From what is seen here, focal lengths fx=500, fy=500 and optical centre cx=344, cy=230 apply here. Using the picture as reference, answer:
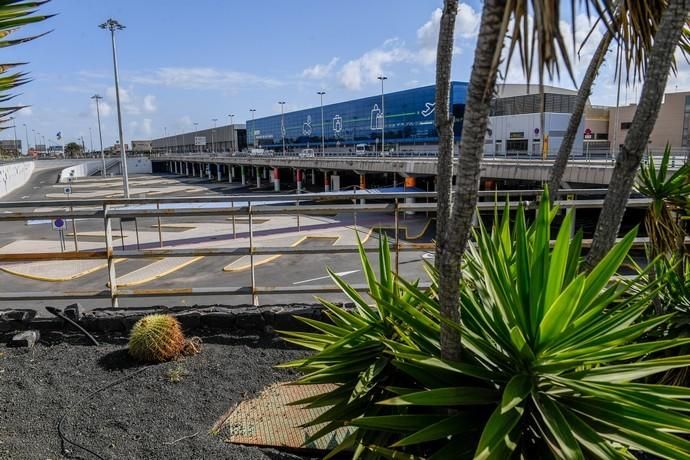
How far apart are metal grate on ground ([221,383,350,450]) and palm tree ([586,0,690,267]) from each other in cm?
207

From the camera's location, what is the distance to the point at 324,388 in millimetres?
4215

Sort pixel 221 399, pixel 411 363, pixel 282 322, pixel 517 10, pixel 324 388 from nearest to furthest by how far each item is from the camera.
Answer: pixel 517 10 → pixel 411 363 → pixel 221 399 → pixel 324 388 → pixel 282 322

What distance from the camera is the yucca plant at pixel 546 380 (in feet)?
6.39

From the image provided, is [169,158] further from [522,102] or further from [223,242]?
[223,242]

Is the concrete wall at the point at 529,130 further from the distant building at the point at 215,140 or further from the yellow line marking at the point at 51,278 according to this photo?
the distant building at the point at 215,140

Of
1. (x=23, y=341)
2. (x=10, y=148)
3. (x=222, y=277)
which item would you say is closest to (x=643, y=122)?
(x=23, y=341)

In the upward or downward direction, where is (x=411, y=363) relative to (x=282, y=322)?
upward

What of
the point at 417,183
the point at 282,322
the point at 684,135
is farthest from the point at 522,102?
the point at 282,322

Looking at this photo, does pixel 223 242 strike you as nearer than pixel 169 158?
Yes

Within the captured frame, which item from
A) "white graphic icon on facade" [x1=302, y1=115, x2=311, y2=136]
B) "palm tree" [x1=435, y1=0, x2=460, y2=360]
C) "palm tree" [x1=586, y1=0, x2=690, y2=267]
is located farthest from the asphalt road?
"white graphic icon on facade" [x1=302, y1=115, x2=311, y2=136]

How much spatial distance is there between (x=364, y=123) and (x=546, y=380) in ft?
270

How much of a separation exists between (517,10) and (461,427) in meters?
1.63

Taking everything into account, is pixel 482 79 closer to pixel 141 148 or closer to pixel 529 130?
pixel 529 130

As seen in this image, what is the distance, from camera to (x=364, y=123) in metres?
82.6
